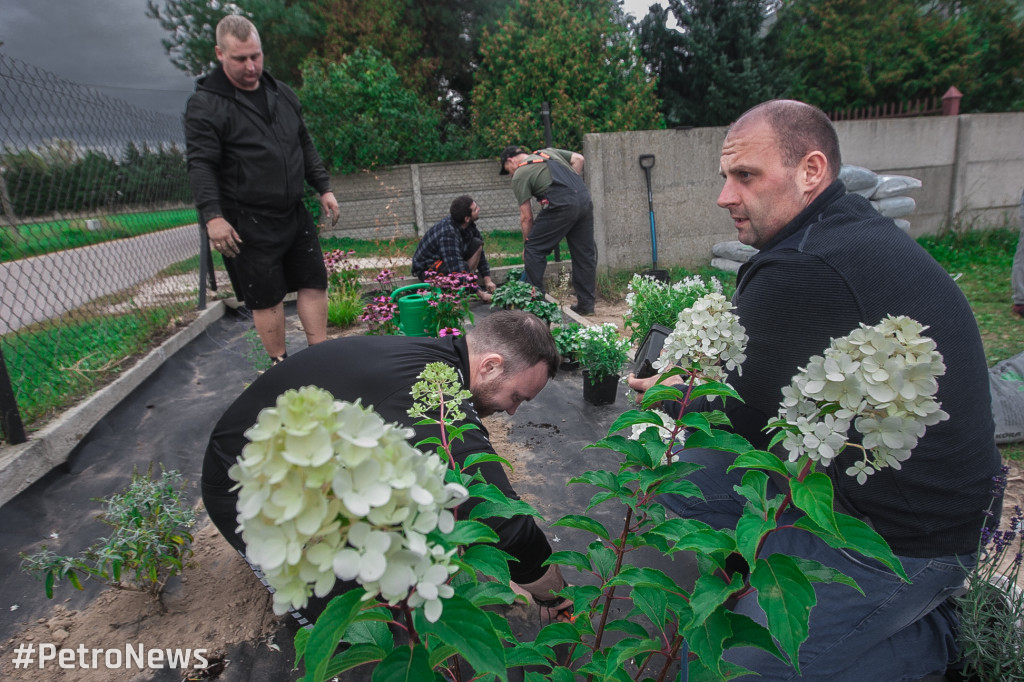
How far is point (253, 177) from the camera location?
346cm

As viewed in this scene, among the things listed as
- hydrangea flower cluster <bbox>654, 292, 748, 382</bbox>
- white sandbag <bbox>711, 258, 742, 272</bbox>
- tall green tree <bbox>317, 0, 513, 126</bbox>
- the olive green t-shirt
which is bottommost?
white sandbag <bbox>711, 258, 742, 272</bbox>

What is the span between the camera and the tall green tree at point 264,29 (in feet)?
50.9

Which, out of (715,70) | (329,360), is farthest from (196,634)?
(715,70)

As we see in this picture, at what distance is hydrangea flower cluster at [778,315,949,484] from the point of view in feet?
2.56

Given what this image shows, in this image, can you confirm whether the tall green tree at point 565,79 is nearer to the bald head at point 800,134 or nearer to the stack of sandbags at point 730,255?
the stack of sandbags at point 730,255

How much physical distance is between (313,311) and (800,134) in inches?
124

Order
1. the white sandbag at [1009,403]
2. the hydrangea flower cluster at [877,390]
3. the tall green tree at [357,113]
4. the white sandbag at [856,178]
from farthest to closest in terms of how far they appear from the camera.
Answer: the tall green tree at [357,113] < the white sandbag at [856,178] < the white sandbag at [1009,403] < the hydrangea flower cluster at [877,390]

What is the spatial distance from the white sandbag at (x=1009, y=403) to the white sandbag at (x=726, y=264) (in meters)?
4.20

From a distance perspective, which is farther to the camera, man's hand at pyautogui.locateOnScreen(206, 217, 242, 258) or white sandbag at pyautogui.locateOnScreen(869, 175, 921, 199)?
white sandbag at pyautogui.locateOnScreen(869, 175, 921, 199)

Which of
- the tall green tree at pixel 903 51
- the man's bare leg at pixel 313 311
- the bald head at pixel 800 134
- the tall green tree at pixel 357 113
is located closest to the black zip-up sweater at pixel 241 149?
the man's bare leg at pixel 313 311

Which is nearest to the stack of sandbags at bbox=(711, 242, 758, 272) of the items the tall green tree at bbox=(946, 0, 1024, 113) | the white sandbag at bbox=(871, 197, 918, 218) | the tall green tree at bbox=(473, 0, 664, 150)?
the white sandbag at bbox=(871, 197, 918, 218)

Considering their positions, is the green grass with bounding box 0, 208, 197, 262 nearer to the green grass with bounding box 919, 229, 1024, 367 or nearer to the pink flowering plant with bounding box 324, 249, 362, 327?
the pink flowering plant with bounding box 324, 249, 362, 327

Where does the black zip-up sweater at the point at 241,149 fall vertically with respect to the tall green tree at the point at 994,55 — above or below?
below

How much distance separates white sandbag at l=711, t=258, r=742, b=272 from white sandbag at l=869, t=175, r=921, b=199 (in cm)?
197
